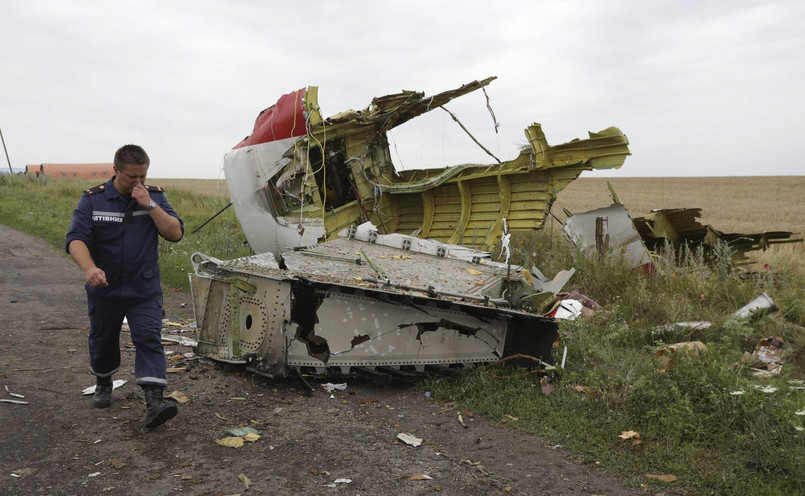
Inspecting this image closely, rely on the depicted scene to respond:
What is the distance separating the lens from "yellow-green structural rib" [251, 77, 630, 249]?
23.6 feet

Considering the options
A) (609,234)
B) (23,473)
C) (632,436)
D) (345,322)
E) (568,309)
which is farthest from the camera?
(609,234)

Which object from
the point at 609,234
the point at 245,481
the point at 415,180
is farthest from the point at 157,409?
the point at 415,180

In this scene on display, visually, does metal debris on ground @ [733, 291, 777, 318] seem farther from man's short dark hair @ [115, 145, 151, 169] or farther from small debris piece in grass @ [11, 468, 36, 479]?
small debris piece in grass @ [11, 468, 36, 479]

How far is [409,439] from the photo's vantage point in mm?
3656

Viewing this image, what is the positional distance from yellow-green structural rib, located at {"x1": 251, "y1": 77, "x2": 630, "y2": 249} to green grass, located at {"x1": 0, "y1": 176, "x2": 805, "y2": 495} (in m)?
0.95

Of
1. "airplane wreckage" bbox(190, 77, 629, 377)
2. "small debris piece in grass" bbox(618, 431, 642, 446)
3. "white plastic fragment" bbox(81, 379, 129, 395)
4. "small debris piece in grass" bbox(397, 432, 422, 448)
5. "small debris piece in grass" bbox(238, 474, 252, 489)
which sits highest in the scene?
"airplane wreckage" bbox(190, 77, 629, 377)

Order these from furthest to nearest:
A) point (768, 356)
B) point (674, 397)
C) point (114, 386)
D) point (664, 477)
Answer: point (768, 356) < point (114, 386) < point (674, 397) < point (664, 477)

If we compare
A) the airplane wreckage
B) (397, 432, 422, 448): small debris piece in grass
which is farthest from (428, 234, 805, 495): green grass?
(397, 432, 422, 448): small debris piece in grass

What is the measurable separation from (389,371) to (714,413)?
2202 millimetres

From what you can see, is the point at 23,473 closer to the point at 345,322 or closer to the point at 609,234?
the point at 345,322

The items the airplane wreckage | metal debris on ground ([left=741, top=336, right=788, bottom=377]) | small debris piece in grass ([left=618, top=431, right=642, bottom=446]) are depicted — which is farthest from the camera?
metal debris on ground ([left=741, top=336, right=788, bottom=377])

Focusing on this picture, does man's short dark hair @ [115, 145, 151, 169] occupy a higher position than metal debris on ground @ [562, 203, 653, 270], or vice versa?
man's short dark hair @ [115, 145, 151, 169]

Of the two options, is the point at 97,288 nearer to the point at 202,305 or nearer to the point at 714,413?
the point at 202,305

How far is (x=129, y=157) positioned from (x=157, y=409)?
1.46 meters
